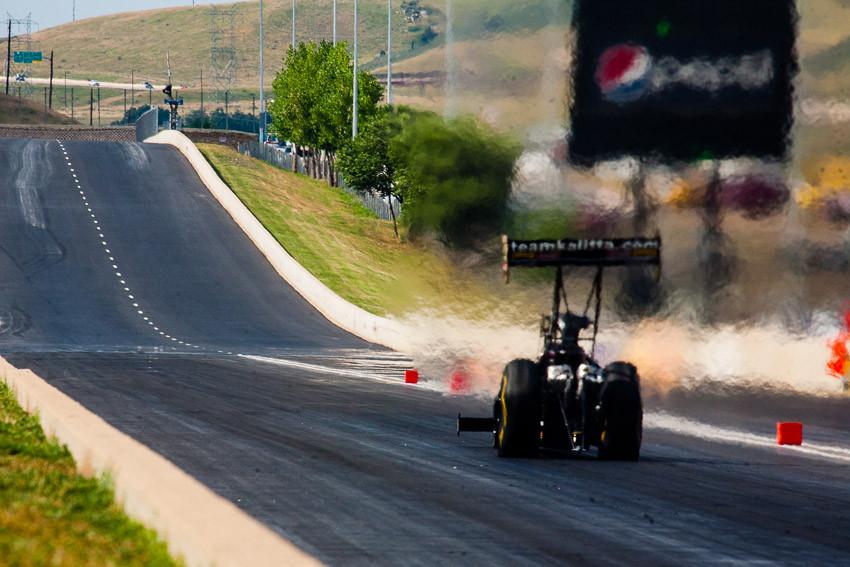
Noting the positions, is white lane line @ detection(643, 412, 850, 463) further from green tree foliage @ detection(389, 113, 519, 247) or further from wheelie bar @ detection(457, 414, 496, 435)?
green tree foliage @ detection(389, 113, 519, 247)

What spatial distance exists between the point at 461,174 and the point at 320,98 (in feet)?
241

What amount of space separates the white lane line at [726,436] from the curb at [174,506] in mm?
8767

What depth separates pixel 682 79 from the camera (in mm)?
25078

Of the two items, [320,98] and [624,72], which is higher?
[320,98]

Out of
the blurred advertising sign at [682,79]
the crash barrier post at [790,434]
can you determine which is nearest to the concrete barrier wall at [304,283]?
the blurred advertising sign at [682,79]

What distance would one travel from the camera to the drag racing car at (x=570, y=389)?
44.0 ft

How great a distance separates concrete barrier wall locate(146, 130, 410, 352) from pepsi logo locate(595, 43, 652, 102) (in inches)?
678

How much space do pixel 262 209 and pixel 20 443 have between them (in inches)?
2375

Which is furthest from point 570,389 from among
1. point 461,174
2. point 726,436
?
point 461,174

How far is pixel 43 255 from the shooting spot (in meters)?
58.3

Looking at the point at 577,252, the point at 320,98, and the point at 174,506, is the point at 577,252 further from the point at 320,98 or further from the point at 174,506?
the point at 320,98

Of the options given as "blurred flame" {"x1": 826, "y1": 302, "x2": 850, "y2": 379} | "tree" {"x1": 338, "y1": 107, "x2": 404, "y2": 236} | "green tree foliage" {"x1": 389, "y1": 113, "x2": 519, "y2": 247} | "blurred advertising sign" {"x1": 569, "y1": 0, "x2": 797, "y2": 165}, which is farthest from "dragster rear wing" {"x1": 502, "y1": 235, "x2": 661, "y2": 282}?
"tree" {"x1": 338, "y1": 107, "x2": 404, "y2": 236}

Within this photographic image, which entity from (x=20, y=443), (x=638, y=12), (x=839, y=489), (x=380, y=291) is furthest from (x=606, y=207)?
(x=380, y=291)

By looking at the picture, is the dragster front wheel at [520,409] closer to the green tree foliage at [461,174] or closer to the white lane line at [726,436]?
the white lane line at [726,436]
